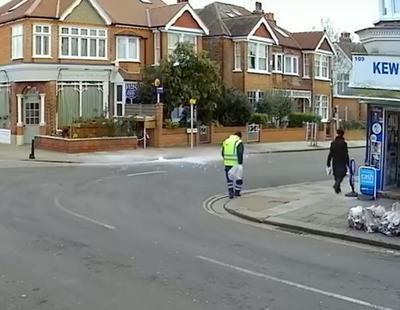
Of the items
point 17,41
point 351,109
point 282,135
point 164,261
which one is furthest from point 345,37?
point 164,261

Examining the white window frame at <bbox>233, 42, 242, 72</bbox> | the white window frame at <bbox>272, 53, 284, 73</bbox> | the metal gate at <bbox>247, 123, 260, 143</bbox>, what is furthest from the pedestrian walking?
the white window frame at <bbox>272, 53, 284, 73</bbox>

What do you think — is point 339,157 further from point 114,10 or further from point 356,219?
point 114,10

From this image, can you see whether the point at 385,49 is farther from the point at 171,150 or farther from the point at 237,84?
the point at 237,84

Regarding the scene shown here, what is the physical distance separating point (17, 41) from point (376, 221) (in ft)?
103

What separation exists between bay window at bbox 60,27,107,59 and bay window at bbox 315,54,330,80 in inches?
919

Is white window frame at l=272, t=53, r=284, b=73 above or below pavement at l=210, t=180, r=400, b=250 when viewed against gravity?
above

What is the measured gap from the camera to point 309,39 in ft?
187

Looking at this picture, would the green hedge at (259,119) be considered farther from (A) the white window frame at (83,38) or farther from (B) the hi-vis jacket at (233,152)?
(B) the hi-vis jacket at (233,152)

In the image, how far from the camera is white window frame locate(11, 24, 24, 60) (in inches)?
1507

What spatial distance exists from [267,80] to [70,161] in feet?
77.5

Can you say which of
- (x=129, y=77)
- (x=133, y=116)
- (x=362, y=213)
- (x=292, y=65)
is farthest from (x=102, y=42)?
(x=362, y=213)

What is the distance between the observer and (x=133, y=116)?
36.2 meters

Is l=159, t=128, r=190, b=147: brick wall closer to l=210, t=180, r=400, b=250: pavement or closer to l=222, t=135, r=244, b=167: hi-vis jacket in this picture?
l=210, t=180, r=400, b=250: pavement

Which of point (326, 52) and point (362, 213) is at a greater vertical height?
point (326, 52)
